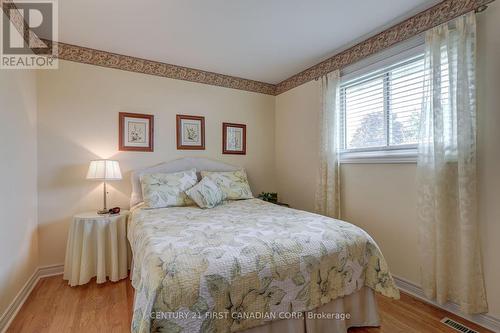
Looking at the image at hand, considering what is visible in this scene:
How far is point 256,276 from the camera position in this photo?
125cm

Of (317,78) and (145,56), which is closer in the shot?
(145,56)

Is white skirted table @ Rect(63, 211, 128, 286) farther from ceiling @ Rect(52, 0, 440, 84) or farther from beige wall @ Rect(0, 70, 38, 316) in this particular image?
ceiling @ Rect(52, 0, 440, 84)

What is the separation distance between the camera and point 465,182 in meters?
1.71

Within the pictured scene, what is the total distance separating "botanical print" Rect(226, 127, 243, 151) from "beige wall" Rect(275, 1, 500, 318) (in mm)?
674

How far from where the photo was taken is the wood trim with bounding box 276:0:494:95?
1.82m

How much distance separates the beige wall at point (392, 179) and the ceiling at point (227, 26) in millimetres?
662

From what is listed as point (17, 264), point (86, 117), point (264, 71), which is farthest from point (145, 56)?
point (17, 264)

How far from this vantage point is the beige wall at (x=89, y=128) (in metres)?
2.50

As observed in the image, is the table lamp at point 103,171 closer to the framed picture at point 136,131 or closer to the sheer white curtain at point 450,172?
the framed picture at point 136,131

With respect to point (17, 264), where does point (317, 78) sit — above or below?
above

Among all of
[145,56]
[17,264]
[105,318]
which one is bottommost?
[105,318]

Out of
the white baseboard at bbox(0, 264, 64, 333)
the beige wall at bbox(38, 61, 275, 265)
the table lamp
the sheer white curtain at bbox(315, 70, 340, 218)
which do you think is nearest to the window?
the sheer white curtain at bbox(315, 70, 340, 218)

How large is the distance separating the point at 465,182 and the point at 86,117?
3582mm

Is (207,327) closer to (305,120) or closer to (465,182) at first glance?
(465,182)
